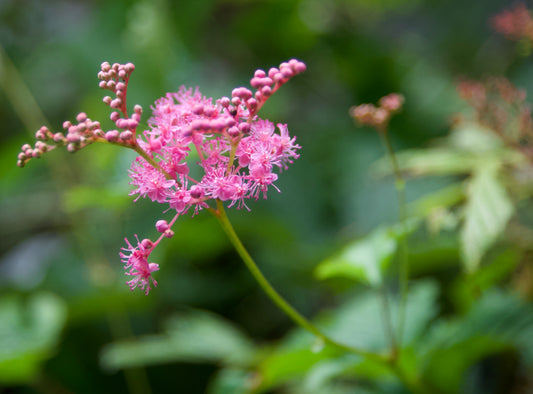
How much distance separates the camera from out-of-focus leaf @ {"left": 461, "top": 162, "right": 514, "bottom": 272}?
108cm

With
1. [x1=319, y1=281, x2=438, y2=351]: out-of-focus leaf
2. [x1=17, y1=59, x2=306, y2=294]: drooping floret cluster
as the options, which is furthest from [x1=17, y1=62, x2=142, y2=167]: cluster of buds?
[x1=319, y1=281, x2=438, y2=351]: out-of-focus leaf

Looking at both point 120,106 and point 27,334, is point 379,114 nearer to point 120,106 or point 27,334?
point 120,106

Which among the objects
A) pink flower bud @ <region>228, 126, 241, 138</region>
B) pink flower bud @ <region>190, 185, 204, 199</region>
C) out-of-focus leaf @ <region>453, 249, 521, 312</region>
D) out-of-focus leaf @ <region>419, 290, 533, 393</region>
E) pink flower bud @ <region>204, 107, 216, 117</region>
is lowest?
out-of-focus leaf @ <region>419, 290, 533, 393</region>

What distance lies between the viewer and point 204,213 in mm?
2230

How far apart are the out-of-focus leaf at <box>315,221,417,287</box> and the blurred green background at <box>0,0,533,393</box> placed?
20.2 inches

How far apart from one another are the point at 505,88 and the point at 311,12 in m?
2.18

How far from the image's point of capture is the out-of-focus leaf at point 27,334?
5.90ft

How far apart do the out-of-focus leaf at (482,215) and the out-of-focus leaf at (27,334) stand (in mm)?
1556

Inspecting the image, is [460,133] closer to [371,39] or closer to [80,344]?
[371,39]

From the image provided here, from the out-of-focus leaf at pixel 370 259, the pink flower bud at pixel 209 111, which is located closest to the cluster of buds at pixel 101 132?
the pink flower bud at pixel 209 111

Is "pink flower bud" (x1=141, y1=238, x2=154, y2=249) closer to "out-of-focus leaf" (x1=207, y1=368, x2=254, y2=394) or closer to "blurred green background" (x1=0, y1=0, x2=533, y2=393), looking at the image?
"out-of-focus leaf" (x1=207, y1=368, x2=254, y2=394)

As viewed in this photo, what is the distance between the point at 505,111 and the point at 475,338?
65 cm

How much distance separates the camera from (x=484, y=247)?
1069mm

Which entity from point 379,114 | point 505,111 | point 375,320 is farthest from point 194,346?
point 505,111
